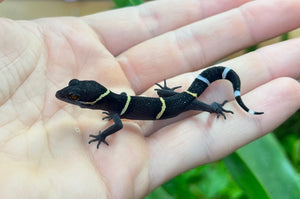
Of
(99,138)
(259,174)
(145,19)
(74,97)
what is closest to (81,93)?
(74,97)

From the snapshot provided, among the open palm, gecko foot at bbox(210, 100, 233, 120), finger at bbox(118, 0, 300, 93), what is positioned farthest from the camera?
finger at bbox(118, 0, 300, 93)

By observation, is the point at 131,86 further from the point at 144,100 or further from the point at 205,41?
the point at 205,41

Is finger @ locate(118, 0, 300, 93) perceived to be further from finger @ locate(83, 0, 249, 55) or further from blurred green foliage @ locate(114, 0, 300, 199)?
blurred green foliage @ locate(114, 0, 300, 199)

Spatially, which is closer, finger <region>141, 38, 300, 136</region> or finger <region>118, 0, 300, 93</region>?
finger <region>141, 38, 300, 136</region>

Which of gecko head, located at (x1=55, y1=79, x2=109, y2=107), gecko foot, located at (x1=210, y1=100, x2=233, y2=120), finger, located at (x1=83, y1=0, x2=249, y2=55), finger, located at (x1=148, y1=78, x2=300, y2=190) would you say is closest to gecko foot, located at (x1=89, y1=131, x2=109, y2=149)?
gecko head, located at (x1=55, y1=79, x2=109, y2=107)

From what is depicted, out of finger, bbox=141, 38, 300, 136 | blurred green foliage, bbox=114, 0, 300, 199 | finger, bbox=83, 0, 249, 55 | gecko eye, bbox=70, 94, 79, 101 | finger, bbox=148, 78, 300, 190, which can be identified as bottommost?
blurred green foliage, bbox=114, 0, 300, 199

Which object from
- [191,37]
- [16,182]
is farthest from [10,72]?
[191,37]
